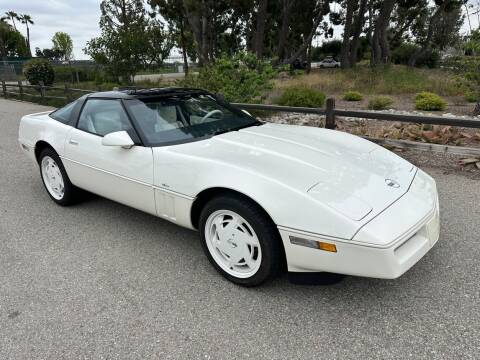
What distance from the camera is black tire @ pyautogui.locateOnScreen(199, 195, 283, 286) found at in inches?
90.0

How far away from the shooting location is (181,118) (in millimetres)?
3352

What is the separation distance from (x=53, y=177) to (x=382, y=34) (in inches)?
896

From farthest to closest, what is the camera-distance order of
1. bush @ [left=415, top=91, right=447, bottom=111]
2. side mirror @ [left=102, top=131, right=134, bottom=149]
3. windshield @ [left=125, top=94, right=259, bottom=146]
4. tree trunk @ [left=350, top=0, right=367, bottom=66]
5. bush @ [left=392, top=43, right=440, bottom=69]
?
bush @ [left=392, top=43, right=440, bottom=69], tree trunk @ [left=350, top=0, right=367, bottom=66], bush @ [left=415, top=91, right=447, bottom=111], windshield @ [left=125, top=94, right=259, bottom=146], side mirror @ [left=102, top=131, right=134, bottom=149]

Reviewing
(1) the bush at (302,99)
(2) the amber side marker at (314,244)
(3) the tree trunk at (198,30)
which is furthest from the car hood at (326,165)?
(3) the tree trunk at (198,30)

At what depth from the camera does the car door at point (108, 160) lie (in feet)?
9.78

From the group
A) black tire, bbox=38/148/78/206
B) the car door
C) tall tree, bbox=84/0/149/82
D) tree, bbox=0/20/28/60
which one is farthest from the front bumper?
tree, bbox=0/20/28/60

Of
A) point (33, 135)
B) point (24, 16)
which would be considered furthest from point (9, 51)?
point (33, 135)

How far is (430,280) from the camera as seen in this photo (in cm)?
254

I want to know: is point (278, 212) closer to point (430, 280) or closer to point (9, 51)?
point (430, 280)

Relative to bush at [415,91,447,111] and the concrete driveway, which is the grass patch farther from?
the concrete driveway

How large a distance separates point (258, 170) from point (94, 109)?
210 centimetres

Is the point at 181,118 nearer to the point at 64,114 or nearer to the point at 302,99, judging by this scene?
the point at 64,114

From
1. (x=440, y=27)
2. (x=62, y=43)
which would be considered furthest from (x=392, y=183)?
(x=62, y=43)

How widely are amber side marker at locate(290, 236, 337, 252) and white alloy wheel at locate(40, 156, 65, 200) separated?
9.51 ft
